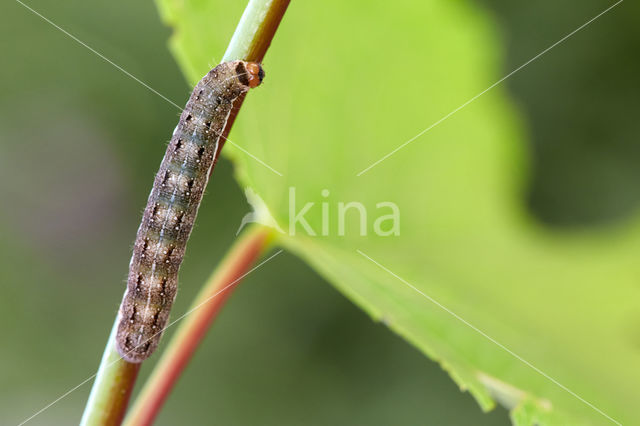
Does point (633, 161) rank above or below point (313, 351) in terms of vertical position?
above

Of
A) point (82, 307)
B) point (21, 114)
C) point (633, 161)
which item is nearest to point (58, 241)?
point (82, 307)

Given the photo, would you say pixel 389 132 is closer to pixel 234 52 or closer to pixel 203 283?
pixel 234 52

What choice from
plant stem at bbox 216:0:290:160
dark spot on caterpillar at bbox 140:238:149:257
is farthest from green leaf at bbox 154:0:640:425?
plant stem at bbox 216:0:290:160

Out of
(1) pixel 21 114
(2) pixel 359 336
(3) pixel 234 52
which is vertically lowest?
(2) pixel 359 336

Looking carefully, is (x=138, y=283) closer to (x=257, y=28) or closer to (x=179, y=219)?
(x=179, y=219)

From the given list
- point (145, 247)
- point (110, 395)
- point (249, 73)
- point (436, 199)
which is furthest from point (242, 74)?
point (436, 199)

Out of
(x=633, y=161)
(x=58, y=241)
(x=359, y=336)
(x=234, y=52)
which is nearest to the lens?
(x=234, y=52)

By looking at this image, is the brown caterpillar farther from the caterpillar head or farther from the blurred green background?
the blurred green background
